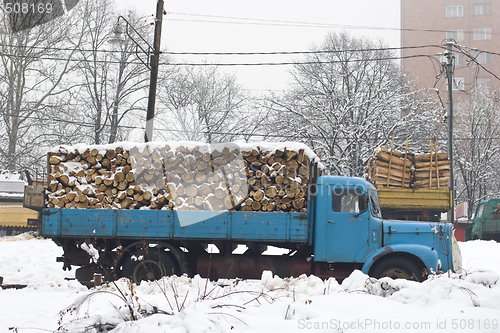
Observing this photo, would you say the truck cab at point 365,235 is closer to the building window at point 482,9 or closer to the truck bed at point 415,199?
the truck bed at point 415,199

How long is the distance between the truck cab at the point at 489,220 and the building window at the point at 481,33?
4540 cm

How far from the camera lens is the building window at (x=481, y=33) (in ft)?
196

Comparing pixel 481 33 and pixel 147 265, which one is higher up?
pixel 481 33

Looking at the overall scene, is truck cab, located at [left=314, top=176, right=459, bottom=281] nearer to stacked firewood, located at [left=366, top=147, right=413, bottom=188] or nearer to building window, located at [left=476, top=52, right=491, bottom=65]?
stacked firewood, located at [left=366, top=147, right=413, bottom=188]

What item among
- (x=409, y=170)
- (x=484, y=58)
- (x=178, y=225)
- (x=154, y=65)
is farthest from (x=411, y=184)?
(x=484, y=58)

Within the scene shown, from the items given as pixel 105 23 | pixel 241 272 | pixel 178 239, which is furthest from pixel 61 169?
pixel 105 23

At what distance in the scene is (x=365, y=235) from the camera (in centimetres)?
855

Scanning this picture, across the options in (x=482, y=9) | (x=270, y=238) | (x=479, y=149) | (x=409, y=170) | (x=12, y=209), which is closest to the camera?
(x=270, y=238)

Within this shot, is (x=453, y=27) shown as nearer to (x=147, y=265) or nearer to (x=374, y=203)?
(x=374, y=203)

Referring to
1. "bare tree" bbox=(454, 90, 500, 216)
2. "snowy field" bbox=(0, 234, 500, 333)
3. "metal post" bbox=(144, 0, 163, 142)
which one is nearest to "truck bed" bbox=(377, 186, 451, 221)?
"metal post" bbox=(144, 0, 163, 142)

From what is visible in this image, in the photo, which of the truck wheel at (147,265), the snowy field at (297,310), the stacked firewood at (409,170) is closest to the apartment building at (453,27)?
the stacked firewood at (409,170)

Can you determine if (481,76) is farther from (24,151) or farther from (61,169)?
(61,169)

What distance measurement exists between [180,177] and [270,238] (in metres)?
2.03

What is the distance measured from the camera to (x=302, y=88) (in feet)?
91.0
